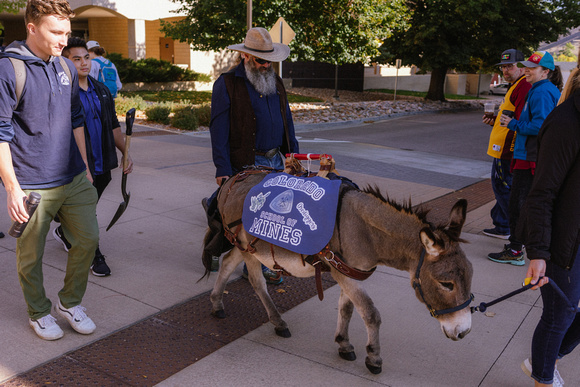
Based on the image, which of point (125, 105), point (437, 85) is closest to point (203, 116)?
point (125, 105)

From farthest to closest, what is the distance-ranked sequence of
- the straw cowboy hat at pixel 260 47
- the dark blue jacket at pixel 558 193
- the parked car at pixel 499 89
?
the parked car at pixel 499 89, the straw cowboy hat at pixel 260 47, the dark blue jacket at pixel 558 193

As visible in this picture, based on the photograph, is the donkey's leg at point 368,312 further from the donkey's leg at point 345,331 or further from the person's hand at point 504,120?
the person's hand at point 504,120

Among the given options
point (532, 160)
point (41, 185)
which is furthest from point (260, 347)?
point (532, 160)

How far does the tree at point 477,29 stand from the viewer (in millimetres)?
24891

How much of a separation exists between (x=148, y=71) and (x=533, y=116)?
2265cm

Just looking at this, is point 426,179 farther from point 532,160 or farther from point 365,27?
point 365,27

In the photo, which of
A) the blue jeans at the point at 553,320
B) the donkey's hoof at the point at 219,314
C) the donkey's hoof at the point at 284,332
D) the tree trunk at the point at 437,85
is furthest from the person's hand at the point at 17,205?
the tree trunk at the point at 437,85

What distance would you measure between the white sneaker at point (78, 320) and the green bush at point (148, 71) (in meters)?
22.1

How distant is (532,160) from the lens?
16.7ft

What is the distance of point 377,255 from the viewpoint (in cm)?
321

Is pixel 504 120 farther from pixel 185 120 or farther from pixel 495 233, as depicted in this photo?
pixel 185 120

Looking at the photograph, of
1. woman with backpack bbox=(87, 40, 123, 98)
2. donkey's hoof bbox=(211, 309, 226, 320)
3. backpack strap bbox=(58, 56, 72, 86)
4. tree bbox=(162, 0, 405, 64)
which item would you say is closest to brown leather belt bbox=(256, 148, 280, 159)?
donkey's hoof bbox=(211, 309, 226, 320)

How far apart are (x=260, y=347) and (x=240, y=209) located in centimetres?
102

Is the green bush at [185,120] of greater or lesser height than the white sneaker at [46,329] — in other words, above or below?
above
